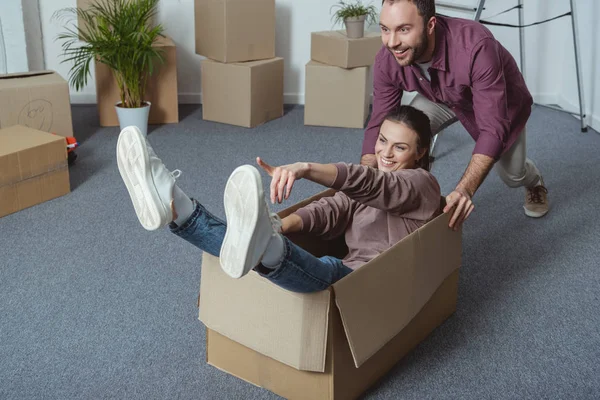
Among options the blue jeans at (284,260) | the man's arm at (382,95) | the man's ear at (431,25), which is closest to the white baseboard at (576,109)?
the man's arm at (382,95)

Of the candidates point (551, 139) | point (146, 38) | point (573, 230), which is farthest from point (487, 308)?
point (146, 38)

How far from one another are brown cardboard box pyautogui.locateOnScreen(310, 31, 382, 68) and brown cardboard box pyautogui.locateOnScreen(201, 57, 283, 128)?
0.77 feet

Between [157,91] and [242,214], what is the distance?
8.14ft

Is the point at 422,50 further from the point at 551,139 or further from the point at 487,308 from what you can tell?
the point at 551,139

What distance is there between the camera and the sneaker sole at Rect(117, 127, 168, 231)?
4.38 ft

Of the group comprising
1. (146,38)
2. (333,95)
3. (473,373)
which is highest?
(146,38)

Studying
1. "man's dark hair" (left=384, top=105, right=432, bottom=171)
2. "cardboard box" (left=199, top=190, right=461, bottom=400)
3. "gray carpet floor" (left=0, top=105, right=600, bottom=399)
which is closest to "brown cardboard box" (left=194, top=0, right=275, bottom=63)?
"gray carpet floor" (left=0, top=105, right=600, bottom=399)

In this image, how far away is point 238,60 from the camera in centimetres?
356

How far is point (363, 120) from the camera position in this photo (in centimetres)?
361

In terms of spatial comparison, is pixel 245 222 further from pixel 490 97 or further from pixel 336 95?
pixel 336 95

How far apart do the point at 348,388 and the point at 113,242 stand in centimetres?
110

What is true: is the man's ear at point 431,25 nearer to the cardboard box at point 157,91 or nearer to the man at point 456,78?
the man at point 456,78

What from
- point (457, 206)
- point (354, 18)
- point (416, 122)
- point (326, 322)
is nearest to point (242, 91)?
point (354, 18)

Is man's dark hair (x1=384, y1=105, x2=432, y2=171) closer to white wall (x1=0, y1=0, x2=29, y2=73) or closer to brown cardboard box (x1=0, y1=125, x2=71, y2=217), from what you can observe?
brown cardboard box (x1=0, y1=125, x2=71, y2=217)
